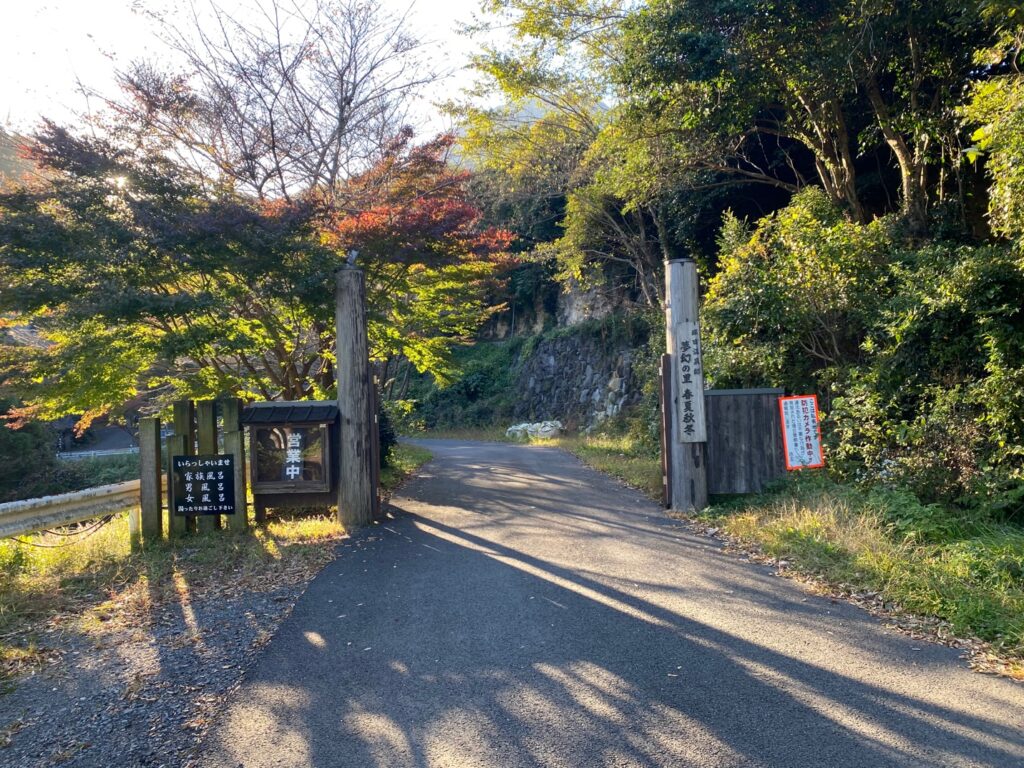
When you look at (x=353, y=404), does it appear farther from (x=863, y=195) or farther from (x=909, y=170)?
(x=863, y=195)

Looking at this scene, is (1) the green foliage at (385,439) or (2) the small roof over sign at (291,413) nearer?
(2) the small roof over sign at (291,413)

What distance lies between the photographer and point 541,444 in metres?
27.8

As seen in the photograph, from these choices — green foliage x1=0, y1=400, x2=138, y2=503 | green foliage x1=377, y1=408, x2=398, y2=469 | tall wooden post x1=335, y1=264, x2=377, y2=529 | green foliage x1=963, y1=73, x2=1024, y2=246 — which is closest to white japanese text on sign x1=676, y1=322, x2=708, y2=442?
green foliage x1=963, y1=73, x2=1024, y2=246

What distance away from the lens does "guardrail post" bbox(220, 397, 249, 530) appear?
30.2 feet

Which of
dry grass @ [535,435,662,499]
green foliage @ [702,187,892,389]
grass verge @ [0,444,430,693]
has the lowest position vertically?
grass verge @ [0,444,430,693]

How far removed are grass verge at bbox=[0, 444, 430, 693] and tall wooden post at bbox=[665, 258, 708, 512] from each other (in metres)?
4.82

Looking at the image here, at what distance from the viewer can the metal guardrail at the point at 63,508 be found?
299 inches

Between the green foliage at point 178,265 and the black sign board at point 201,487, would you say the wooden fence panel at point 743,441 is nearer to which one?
the green foliage at point 178,265

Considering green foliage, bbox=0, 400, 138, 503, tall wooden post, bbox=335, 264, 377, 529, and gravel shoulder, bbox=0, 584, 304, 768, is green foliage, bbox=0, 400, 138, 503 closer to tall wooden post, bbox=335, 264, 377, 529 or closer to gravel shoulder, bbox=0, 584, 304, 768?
tall wooden post, bbox=335, 264, 377, 529

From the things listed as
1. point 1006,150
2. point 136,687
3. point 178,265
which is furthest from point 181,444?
point 1006,150

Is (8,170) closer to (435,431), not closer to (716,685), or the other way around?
(716,685)

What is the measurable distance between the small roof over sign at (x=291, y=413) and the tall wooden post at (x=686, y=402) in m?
4.84

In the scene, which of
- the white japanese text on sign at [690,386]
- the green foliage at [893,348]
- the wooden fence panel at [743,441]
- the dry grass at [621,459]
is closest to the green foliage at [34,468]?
the dry grass at [621,459]

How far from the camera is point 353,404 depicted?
9.77 m
